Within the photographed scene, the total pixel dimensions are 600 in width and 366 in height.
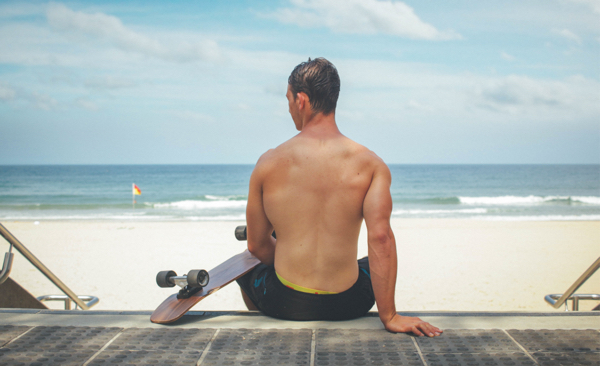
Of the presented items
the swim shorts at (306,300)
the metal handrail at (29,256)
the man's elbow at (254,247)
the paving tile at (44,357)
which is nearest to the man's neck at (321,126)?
the man's elbow at (254,247)

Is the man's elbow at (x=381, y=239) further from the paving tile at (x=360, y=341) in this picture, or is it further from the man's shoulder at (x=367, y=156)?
the paving tile at (x=360, y=341)

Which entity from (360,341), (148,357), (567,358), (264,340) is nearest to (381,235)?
(360,341)

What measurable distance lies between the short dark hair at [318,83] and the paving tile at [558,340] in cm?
155

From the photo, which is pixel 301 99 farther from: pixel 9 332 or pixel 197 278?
pixel 9 332

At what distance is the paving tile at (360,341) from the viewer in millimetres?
2100

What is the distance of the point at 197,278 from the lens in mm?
2445

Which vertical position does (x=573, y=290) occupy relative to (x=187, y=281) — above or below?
below

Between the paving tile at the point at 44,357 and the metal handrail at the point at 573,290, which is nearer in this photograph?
the paving tile at the point at 44,357

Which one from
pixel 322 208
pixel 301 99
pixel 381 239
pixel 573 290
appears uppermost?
pixel 301 99

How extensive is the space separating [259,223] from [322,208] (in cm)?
40

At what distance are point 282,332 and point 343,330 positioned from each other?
33 centimetres

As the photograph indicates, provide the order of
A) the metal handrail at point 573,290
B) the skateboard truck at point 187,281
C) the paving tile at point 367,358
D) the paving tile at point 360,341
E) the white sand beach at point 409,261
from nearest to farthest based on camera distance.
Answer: the paving tile at point 367,358 < the paving tile at point 360,341 < the skateboard truck at point 187,281 < the metal handrail at point 573,290 < the white sand beach at point 409,261

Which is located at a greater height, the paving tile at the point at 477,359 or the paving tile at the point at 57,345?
the paving tile at the point at 477,359

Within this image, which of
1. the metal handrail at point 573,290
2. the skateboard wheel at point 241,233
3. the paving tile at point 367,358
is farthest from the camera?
the metal handrail at point 573,290
